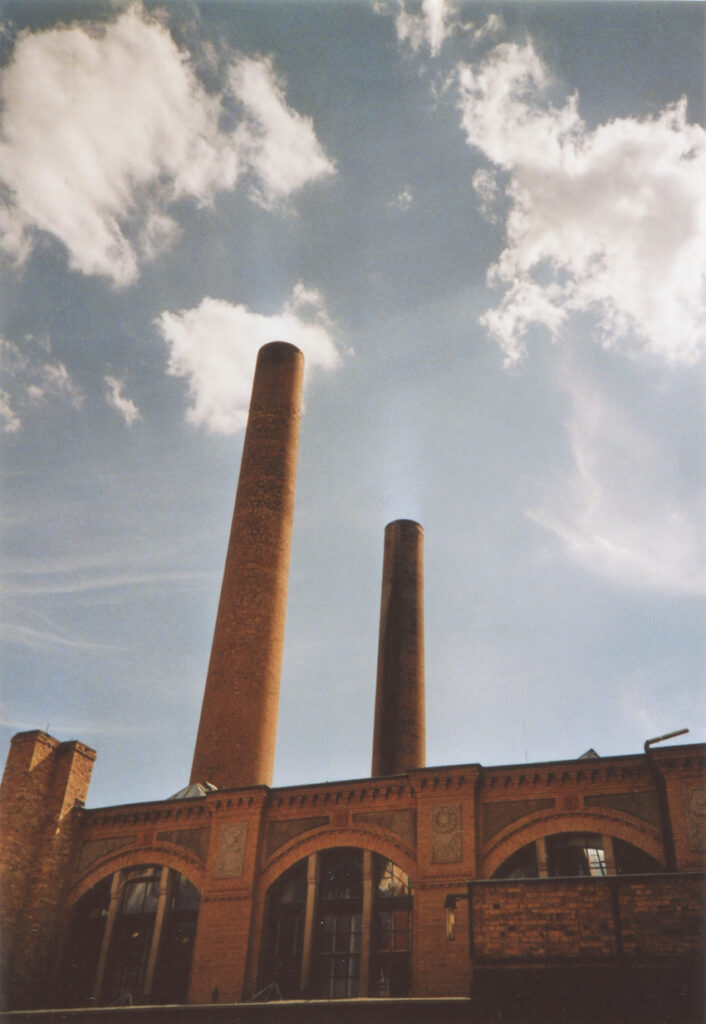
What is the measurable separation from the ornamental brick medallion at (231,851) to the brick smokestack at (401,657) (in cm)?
771

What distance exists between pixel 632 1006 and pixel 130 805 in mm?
11346

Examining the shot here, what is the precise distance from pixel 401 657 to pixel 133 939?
38.0 feet

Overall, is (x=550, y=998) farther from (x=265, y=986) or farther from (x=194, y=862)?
(x=194, y=862)

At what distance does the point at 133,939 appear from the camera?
15539 millimetres

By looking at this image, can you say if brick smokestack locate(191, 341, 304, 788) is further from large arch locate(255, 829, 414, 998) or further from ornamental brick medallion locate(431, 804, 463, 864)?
ornamental brick medallion locate(431, 804, 463, 864)

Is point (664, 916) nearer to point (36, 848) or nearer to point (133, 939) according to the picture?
point (133, 939)

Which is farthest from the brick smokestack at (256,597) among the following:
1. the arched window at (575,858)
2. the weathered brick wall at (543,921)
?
the weathered brick wall at (543,921)

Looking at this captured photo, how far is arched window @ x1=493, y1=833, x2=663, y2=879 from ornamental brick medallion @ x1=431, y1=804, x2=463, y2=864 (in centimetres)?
76

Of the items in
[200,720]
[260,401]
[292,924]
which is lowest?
[292,924]

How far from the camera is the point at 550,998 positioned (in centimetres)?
837

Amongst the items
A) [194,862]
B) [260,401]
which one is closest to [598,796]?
[194,862]

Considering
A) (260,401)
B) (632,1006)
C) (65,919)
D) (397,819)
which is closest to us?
(632,1006)

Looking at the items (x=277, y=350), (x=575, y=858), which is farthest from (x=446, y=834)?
(x=277, y=350)

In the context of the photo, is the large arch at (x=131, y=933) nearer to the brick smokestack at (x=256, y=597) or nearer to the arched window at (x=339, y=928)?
the arched window at (x=339, y=928)
